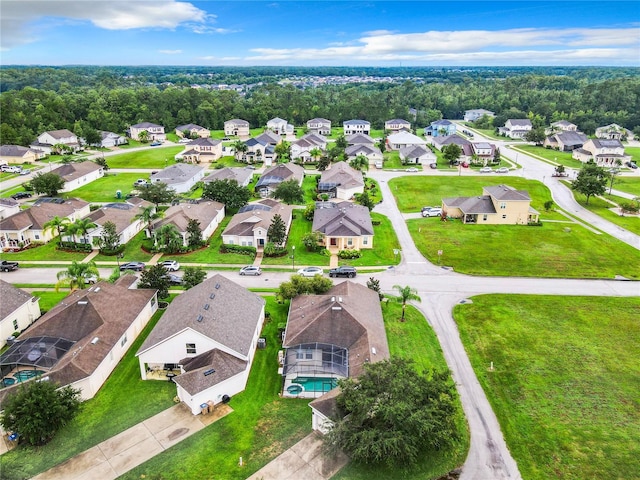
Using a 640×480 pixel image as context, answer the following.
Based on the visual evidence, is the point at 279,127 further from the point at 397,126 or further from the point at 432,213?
the point at 432,213

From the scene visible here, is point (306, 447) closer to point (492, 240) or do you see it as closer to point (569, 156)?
point (492, 240)

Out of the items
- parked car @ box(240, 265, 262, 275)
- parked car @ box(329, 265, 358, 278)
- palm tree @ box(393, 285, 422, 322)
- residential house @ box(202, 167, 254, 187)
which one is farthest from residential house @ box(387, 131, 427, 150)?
palm tree @ box(393, 285, 422, 322)

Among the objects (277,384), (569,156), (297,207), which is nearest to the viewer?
(277,384)

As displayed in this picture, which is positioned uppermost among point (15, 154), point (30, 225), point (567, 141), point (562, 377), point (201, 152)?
point (30, 225)

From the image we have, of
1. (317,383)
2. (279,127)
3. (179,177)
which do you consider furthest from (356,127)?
(317,383)

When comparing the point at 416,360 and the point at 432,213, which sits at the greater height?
the point at 416,360

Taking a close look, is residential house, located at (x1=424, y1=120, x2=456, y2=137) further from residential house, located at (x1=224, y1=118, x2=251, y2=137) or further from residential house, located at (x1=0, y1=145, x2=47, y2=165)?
residential house, located at (x1=0, y1=145, x2=47, y2=165)

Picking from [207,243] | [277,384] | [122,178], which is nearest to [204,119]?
[122,178]
